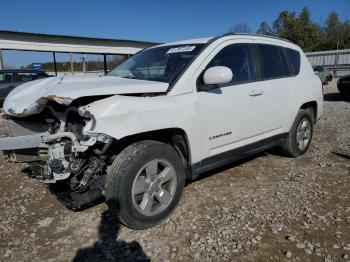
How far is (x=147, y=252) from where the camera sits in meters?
2.99

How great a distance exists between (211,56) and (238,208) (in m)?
1.72

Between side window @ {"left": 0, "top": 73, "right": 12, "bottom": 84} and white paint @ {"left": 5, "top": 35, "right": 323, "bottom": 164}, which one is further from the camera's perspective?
side window @ {"left": 0, "top": 73, "right": 12, "bottom": 84}

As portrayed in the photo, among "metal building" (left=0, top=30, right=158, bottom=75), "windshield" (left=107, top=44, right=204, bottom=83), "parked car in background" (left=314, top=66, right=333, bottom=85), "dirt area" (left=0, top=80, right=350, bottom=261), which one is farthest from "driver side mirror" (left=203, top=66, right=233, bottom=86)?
"parked car in background" (left=314, top=66, right=333, bottom=85)

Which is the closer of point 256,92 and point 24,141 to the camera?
point 24,141

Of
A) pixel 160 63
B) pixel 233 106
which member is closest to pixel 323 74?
pixel 233 106

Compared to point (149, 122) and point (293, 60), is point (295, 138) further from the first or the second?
point (149, 122)

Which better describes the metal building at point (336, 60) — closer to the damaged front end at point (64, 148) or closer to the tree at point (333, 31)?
the tree at point (333, 31)

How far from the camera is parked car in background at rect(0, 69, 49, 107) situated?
507 inches

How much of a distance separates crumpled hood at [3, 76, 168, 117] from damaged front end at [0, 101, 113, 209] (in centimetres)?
7

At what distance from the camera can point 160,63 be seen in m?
4.09

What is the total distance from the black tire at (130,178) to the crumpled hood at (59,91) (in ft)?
1.75

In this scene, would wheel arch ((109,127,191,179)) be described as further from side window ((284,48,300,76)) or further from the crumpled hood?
side window ((284,48,300,76))

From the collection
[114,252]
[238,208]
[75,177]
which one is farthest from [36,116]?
[238,208]

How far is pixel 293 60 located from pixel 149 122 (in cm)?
310
